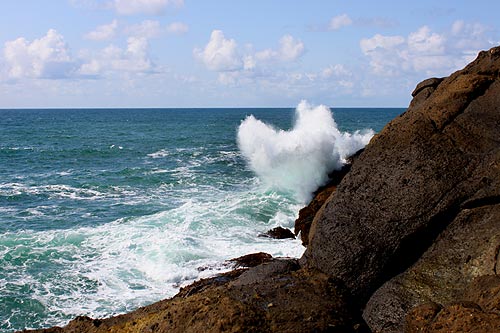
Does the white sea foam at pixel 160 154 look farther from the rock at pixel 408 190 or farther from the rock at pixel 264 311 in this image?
the rock at pixel 264 311

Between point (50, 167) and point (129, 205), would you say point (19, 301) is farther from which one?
point (50, 167)

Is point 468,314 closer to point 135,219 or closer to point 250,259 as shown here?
point 250,259

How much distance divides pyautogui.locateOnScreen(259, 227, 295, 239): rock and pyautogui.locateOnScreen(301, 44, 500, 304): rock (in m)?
8.10

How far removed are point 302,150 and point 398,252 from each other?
1810 centimetres

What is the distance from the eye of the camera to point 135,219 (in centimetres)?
2078

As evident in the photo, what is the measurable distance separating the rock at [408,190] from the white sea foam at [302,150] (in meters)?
13.8

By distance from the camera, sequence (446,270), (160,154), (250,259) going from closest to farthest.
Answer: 1. (446,270)
2. (250,259)
3. (160,154)

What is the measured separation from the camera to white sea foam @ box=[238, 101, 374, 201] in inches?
956

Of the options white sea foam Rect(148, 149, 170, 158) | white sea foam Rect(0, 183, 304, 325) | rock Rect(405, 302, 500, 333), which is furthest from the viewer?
white sea foam Rect(148, 149, 170, 158)

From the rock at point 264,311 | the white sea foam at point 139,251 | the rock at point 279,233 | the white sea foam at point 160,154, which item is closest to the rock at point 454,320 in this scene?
the rock at point 264,311

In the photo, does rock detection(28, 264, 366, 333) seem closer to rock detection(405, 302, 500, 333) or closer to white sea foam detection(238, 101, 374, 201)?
rock detection(405, 302, 500, 333)

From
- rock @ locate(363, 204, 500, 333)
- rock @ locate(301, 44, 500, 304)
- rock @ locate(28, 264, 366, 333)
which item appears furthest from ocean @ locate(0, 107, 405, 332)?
rock @ locate(363, 204, 500, 333)

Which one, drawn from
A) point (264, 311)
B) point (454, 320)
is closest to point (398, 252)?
point (454, 320)

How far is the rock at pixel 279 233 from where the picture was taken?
668 inches
